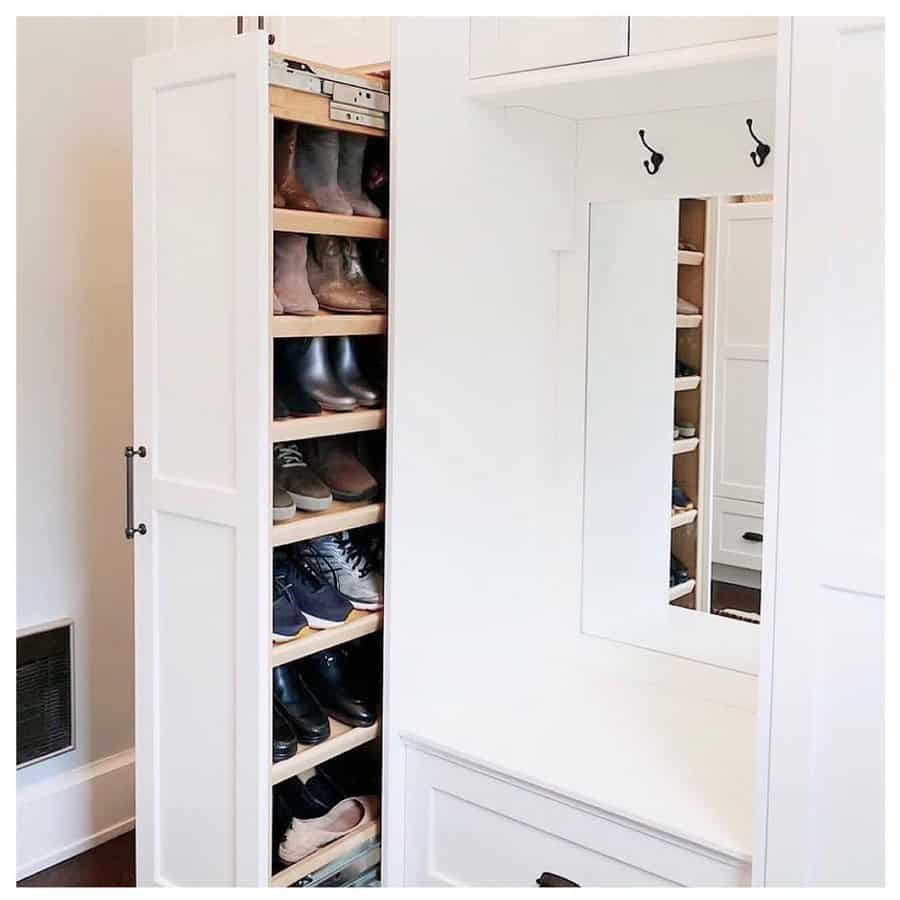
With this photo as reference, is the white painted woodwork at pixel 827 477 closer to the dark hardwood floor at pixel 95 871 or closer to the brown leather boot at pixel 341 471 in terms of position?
the brown leather boot at pixel 341 471

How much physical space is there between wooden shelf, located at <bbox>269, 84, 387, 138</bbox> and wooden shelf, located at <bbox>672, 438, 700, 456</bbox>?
34.5 inches

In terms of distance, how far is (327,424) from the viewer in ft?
6.97

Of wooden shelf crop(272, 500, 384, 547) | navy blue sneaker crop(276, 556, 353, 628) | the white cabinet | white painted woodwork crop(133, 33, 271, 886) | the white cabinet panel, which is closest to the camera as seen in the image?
the white cabinet panel

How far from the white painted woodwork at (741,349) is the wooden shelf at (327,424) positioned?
669 millimetres

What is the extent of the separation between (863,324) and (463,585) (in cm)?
101

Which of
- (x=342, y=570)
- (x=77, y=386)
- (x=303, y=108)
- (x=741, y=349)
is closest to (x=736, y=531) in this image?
(x=741, y=349)

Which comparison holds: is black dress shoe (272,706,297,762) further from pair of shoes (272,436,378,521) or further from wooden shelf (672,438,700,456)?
wooden shelf (672,438,700,456)

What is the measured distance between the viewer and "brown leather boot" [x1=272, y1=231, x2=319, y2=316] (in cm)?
208

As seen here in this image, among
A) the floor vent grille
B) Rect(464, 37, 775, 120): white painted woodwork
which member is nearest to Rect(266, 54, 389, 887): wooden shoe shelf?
Rect(464, 37, 775, 120): white painted woodwork

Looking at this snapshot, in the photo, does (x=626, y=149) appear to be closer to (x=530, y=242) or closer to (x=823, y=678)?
(x=530, y=242)

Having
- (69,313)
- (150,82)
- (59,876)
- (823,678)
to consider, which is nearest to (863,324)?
(823,678)

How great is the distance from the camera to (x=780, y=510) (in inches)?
63.6

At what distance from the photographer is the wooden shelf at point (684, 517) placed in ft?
7.61

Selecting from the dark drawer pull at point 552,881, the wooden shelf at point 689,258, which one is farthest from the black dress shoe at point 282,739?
the wooden shelf at point 689,258
